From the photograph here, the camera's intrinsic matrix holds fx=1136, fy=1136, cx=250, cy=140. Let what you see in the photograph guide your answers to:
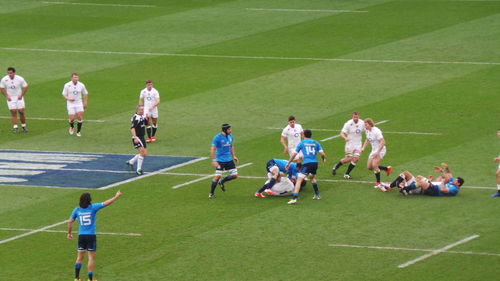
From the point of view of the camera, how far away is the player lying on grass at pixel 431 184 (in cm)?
3158

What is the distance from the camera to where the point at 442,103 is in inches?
1702

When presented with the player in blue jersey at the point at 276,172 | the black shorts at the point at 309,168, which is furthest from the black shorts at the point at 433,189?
the player in blue jersey at the point at 276,172

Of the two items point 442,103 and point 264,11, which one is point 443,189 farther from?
point 264,11

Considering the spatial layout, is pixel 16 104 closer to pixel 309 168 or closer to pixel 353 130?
pixel 353 130

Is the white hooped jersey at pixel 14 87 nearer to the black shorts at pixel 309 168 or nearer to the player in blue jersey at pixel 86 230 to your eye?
the black shorts at pixel 309 168

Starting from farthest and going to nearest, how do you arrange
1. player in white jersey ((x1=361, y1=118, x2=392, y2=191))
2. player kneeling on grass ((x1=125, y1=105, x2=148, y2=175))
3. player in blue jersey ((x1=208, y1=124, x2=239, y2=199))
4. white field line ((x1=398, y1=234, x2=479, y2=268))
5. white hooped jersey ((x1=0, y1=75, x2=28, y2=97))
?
white hooped jersey ((x1=0, y1=75, x2=28, y2=97)) < player kneeling on grass ((x1=125, y1=105, x2=148, y2=175)) < player in white jersey ((x1=361, y1=118, x2=392, y2=191)) < player in blue jersey ((x1=208, y1=124, x2=239, y2=199)) < white field line ((x1=398, y1=234, x2=479, y2=268))

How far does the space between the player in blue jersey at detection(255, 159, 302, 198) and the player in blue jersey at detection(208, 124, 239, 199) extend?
94cm

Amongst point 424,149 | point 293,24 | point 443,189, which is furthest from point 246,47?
point 443,189

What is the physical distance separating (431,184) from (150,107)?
40.4 ft

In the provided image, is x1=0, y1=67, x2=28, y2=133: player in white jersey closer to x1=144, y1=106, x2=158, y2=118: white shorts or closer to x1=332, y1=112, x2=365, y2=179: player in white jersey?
x1=144, y1=106, x2=158, y2=118: white shorts

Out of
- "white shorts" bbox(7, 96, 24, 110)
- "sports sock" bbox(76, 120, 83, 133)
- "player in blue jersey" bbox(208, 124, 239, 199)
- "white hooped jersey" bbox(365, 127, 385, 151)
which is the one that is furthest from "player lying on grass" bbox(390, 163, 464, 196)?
"white shorts" bbox(7, 96, 24, 110)

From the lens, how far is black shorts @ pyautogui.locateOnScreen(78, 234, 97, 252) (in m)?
25.4

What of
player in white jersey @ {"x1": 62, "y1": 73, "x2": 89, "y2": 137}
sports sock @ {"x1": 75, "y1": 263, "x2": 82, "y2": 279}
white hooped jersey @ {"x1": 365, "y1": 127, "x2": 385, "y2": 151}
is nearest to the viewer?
sports sock @ {"x1": 75, "y1": 263, "x2": 82, "y2": 279}

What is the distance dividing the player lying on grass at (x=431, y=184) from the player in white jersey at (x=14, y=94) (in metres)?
15.9
